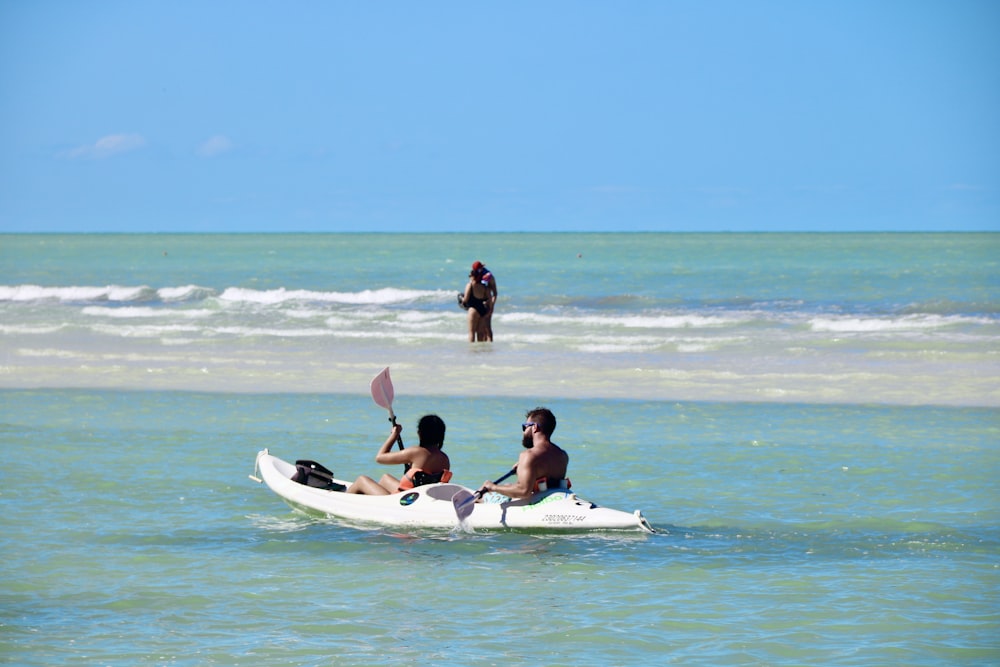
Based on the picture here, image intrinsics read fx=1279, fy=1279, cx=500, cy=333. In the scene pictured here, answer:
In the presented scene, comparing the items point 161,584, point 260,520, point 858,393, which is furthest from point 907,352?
point 161,584

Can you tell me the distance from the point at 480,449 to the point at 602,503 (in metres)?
2.48

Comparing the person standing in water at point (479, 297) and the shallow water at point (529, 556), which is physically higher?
the person standing in water at point (479, 297)

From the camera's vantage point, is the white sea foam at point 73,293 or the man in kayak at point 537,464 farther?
the white sea foam at point 73,293

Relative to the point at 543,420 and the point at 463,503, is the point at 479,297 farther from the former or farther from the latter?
the point at 463,503

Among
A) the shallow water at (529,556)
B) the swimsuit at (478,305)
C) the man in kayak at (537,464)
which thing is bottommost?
the shallow water at (529,556)

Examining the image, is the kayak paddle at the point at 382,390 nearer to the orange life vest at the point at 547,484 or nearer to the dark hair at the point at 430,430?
the dark hair at the point at 430,430

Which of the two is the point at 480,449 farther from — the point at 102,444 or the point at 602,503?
the point at 102,444

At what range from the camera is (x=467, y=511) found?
9.34 metres

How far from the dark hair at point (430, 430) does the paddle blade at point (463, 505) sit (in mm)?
611

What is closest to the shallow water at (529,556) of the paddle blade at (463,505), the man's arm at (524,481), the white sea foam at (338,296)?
the paddle blade at (463,505)

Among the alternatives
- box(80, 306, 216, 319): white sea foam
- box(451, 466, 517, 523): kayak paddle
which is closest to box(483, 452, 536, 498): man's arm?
box(451, 466, 517, 523): kayak paddle

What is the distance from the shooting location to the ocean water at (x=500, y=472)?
6.98 metres

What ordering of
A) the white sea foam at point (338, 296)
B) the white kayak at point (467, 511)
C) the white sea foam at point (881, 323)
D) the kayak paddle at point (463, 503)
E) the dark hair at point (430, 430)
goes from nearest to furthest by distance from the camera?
the white kayak at point (467, 511), the kayak paddle at point (463, 503), the dark hair at point (430, 430), the white sea foam at point (881, 323), the white sea foam at point (338, 296)

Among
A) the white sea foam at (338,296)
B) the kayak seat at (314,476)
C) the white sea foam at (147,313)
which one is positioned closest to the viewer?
the kayak seat at (314,476)
